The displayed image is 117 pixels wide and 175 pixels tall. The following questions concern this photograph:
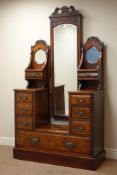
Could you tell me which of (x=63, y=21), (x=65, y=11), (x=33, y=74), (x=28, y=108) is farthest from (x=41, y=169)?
(x=65, y=11)

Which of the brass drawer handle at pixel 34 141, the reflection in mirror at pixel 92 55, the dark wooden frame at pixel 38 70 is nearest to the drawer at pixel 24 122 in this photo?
the brass drawer handle at pixel 34 141

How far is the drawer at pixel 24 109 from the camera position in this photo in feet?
13.1

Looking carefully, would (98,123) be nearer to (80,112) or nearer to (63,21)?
(80,112)

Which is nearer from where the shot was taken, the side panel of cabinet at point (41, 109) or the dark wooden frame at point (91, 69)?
the dark wooden frame at point (91, 69)

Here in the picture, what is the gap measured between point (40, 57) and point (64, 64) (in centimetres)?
39

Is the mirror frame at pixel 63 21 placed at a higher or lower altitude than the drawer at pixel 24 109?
higher

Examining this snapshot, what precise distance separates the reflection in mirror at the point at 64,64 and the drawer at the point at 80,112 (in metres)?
0.45

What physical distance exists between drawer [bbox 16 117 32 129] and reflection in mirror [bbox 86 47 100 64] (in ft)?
3.72

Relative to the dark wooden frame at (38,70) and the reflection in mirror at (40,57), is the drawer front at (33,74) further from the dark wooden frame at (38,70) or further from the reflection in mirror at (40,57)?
the reflection in mirror at (40,57)

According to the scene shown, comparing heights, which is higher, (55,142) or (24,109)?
(24,109)

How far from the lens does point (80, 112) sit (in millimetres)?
3674

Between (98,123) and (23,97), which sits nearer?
(98,123)

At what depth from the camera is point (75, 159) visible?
3.72 meters

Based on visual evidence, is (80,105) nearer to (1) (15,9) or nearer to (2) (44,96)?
(2) (44,96)
